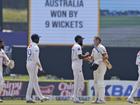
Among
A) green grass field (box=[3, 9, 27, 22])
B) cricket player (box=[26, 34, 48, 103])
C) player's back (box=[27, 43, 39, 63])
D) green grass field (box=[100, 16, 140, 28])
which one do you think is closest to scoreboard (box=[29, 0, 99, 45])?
green grass field (box=[100, 16, 140, 28])

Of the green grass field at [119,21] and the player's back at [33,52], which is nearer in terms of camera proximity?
the player's back at [33,52]

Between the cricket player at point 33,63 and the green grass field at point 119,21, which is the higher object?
the green grass field at point 119,21

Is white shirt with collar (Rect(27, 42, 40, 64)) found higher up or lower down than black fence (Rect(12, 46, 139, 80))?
higher up

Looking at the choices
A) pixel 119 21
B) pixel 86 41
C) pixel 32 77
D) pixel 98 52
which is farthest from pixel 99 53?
pixel 119 21

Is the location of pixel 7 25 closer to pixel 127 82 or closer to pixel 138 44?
pixel 138 44

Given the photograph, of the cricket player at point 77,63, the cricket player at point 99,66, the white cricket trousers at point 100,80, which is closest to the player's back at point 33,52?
Result: the cricket player at point 77,63

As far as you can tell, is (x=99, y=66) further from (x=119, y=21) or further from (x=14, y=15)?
(x=14, y=15)

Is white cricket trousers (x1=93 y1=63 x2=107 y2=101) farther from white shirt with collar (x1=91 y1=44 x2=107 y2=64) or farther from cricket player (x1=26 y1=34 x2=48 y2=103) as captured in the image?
cricket player (x1=26 y1=34 x2=48 y2=103)

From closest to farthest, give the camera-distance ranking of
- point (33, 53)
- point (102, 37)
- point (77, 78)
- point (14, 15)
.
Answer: point (33, 53) → point (77, 78) → point (102, 37) → point (14, 15)

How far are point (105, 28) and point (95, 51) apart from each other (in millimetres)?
8308

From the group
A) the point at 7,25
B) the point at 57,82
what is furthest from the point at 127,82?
the point at 7,25

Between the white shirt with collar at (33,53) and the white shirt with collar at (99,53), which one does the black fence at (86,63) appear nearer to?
the white shirt with collar at (99,53)

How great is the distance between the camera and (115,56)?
101ft

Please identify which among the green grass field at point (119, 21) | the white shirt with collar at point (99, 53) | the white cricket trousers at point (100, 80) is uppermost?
the green grass field at point (119, 21)
